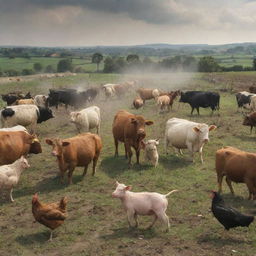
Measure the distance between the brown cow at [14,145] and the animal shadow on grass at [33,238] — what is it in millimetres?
4043

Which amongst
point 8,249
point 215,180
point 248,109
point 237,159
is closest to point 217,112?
point 248,109

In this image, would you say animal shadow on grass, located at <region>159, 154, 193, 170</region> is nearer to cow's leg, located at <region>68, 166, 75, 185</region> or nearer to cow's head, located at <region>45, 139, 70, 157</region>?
cow's leg, located at <region>68, 166, 75, 185</region>

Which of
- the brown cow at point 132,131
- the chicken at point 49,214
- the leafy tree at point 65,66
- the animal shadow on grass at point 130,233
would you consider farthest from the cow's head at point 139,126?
the leafy tree at point 65,66

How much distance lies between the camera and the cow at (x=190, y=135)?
44.3 ft

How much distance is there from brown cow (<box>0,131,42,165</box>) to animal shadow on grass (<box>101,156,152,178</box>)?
259 centimetres

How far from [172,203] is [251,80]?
1422 inches

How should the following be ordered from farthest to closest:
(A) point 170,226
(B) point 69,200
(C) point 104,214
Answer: (B) point 69,200, (C) point 104,214, (A) point 170,226

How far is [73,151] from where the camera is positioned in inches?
453

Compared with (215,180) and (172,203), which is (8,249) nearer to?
(172,203)

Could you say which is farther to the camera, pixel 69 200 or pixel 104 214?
pixel 69 200

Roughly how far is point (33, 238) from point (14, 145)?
466 cm

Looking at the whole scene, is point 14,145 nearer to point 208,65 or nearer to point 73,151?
point 73,151

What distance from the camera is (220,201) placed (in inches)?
328

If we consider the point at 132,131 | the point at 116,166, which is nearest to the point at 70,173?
the point at 116,166
